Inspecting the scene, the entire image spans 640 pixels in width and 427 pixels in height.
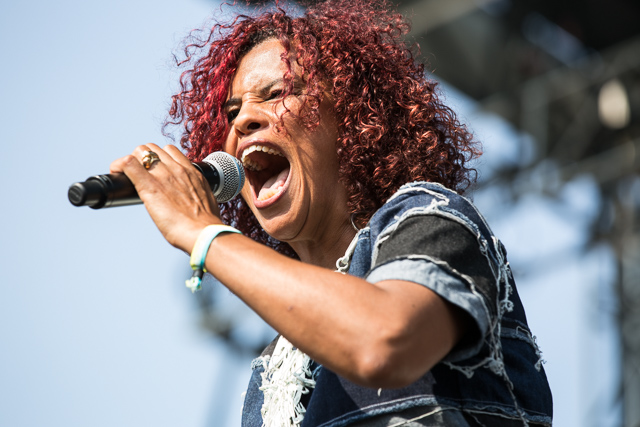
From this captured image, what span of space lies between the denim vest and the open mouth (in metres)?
0.55

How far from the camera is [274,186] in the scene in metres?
2.41

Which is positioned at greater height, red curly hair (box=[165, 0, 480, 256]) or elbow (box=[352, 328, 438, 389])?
red curly hair (box=[165, 0, 480, 256])

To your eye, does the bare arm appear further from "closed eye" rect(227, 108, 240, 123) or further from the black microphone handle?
"closed eye" rect(227, 108, 240, 123)

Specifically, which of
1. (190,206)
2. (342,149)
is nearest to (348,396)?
(190,206)

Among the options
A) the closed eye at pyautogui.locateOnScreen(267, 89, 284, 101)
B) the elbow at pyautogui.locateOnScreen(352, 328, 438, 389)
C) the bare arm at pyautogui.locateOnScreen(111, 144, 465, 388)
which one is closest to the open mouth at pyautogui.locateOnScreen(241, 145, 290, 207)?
the closed eye at pyautogui.locateOnScreen(267, 89, 284, 101)

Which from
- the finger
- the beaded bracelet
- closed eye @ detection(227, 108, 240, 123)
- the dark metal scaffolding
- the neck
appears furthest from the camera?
the dark metal scaffolding

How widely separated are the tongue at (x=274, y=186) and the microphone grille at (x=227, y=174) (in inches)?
9.4

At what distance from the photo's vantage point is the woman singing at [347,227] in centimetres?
150

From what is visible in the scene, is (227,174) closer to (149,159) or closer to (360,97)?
(149,159)

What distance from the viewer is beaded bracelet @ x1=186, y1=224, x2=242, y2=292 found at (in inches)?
63.2

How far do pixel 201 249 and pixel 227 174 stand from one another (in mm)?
521

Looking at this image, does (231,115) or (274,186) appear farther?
→ (231,115)

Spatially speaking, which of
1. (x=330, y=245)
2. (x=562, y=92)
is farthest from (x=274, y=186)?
(x=562, y=92)

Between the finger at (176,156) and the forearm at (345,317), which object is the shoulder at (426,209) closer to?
the forearm at (345,317)
